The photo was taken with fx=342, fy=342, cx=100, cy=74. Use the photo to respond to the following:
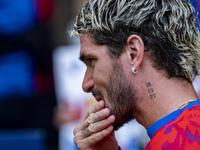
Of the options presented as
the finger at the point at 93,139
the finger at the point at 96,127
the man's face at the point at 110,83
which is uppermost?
the man's face at the point at 110,83

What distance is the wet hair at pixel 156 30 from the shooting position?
7.56 ft

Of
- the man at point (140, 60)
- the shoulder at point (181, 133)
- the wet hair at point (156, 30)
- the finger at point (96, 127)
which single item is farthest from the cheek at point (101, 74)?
the shoulder at point (181, 133)

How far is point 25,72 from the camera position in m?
6.54

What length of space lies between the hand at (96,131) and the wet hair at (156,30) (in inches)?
17.0

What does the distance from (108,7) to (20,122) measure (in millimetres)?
4642

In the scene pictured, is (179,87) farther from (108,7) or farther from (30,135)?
(30,135)

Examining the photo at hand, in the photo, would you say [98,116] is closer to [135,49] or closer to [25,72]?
[135,49]

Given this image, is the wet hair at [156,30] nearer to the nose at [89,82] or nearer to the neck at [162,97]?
the neck at [162,97]

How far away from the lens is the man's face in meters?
2.28

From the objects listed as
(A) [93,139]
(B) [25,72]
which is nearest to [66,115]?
(B) [25,72]

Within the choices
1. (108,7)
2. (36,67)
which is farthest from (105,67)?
(36,67)

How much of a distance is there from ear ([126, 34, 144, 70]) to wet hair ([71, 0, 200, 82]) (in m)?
0.05

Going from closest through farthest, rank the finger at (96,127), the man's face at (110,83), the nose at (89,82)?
the man's face at (110,83)
the finger at (96,127)
the nose at (89,82)

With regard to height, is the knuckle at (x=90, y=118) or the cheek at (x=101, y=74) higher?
the cheek at (x=101, y=74)
